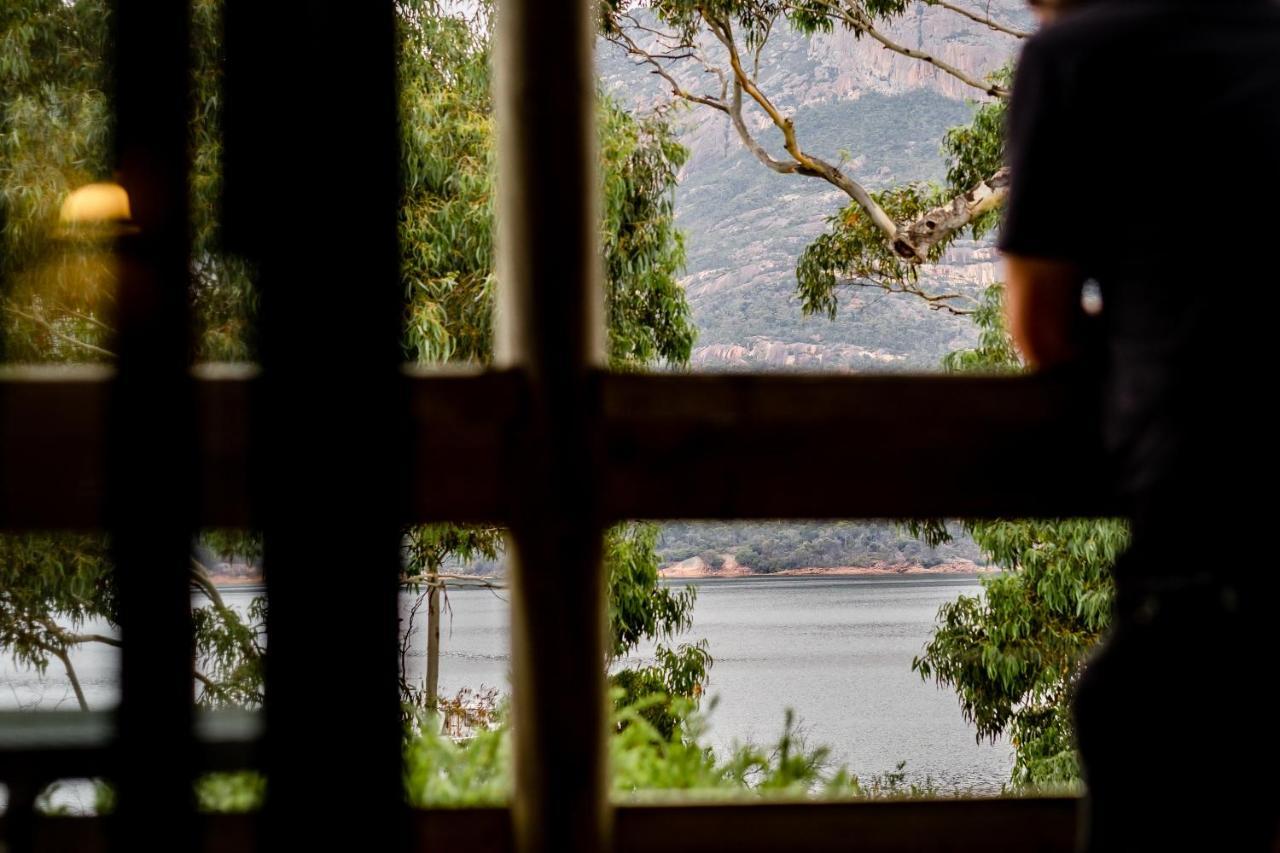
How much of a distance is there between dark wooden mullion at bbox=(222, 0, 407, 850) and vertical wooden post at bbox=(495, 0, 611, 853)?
1.16 feet

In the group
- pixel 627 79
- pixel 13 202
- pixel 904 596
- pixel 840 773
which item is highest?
pixel 627 79

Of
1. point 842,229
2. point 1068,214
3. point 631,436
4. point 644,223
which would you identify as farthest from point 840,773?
point 842,229

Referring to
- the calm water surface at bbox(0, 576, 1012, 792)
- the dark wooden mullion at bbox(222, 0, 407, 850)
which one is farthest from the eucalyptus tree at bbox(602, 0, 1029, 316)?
the calm water surface at bbox(0, 576, 1012, 792)

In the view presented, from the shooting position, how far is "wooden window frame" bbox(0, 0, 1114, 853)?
83cm

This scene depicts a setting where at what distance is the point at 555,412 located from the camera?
1.21 m

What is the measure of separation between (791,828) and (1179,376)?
2.29 feet

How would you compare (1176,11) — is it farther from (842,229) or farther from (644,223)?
(842,229)

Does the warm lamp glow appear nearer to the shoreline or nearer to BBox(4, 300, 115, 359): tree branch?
BBox(4, 300, 115, 359): tree branch

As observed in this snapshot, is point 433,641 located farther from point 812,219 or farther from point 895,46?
point 812,219

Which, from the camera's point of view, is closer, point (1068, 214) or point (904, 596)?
point (1068, 214)

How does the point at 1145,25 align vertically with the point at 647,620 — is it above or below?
above

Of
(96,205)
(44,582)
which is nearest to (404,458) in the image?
(96,205)

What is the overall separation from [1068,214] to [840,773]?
1118mm

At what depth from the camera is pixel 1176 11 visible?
93 cm
